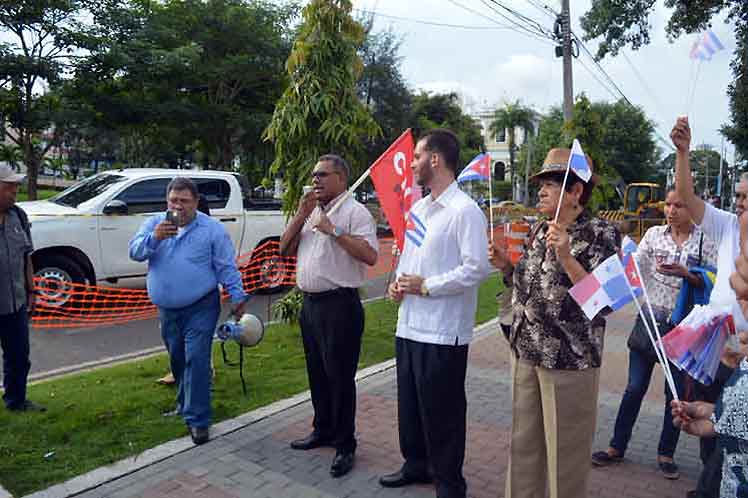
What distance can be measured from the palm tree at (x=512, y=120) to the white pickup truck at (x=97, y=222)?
58.0 metres

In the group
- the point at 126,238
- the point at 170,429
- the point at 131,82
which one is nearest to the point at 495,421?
the point at 170,429

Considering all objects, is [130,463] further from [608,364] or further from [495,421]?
[608,364]

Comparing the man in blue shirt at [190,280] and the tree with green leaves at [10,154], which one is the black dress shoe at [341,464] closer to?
the man in blue shirt at [190,280]

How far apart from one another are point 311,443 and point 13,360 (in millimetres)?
2543

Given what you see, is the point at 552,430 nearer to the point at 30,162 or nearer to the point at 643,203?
the point at 30,162

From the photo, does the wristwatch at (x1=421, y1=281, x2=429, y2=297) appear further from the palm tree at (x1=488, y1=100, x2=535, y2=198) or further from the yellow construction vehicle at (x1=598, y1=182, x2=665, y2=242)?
the palm tree at (x1=488, y1=100, x2=535, y2=198)

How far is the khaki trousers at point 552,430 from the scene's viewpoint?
3.00 m

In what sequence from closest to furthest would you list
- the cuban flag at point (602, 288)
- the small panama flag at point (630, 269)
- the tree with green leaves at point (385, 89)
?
the cuban flag at point (602, 288) < the small panama flag at point (630, 269) < the tree with green leaves at point (385, 89)

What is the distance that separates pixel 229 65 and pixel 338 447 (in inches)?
688

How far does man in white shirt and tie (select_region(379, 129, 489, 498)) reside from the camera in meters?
3.29

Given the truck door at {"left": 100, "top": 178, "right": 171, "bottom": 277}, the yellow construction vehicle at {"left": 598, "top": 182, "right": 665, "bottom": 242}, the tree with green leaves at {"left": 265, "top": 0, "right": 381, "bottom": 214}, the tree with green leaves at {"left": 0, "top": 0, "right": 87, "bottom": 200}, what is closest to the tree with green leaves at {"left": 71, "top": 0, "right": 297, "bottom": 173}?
the tree with green leaves at {"left": 0, "top": 0, "right": 87, "bottom": 200}

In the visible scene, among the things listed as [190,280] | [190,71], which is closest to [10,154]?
[190,71]

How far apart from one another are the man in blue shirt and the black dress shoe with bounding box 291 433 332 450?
2.18 feet

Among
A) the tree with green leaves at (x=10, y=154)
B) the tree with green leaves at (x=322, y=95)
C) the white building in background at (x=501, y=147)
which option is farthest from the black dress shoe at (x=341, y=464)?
the white building in background at (x=501, y=147)
